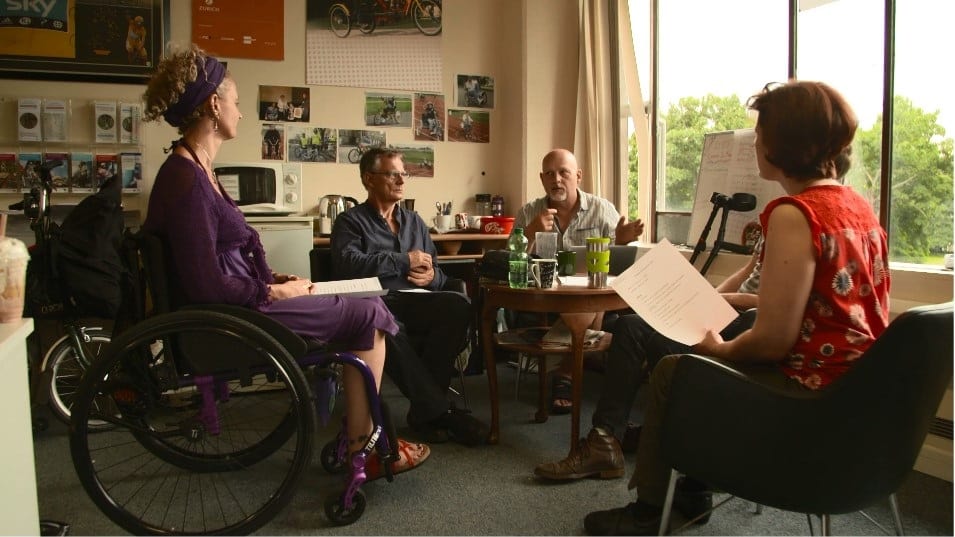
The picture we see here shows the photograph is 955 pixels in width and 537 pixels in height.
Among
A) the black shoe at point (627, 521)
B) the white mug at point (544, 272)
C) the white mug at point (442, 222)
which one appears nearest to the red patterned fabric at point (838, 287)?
the black shoe at point (627, 521)

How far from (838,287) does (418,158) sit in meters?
3.21

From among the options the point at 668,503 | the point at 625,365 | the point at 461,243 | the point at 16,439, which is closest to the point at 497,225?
the point at 461,243

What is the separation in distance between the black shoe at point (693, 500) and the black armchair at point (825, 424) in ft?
1.61

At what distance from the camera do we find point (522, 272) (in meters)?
2.36

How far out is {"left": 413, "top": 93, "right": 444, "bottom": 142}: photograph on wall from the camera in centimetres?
432

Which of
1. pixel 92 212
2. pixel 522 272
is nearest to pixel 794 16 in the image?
pixel 522 272

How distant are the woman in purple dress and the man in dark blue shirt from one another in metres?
0.44

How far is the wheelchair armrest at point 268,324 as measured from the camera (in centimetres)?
172

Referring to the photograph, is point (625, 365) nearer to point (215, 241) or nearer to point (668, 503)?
point (668, 503)

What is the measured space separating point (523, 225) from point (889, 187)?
4.97 ft

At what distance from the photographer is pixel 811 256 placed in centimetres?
138

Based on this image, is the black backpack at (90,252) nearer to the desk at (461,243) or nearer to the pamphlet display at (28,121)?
the desk at (461,243)

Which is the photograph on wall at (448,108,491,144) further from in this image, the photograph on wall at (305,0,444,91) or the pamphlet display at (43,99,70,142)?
the pamphlet display at (43,99,70,142)

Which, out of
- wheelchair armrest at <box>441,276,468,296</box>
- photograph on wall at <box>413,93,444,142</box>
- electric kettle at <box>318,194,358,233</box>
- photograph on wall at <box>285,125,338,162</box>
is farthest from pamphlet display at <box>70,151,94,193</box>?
wheelchair armrest at <box>441,276,468,296</box>
